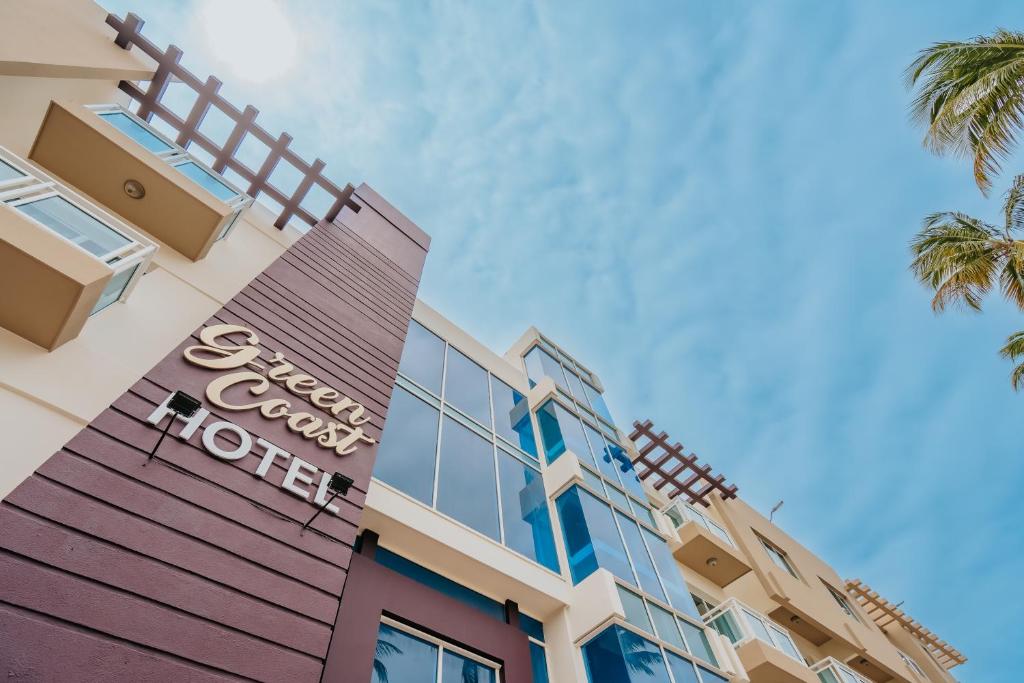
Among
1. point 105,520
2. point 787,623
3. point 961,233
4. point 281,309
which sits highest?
point 961,233

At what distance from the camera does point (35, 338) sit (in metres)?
5.35

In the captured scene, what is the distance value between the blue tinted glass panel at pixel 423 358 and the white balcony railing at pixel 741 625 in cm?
935

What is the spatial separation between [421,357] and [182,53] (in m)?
8.47

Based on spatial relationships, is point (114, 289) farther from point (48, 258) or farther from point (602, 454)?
point (602, 454)

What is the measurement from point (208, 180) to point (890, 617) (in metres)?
36.3

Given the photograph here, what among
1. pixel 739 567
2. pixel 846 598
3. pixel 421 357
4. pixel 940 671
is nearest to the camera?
pixel 421 357

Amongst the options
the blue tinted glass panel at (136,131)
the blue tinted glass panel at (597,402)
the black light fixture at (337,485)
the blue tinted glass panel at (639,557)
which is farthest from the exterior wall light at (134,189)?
the blue tinted glass panel at (597,402)

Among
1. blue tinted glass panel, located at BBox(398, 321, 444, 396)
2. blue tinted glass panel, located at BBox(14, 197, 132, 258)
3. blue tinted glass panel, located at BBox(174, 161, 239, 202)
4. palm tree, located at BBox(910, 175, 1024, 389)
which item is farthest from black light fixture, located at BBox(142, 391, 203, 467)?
palm tree, located at BBox(910, 175, 1024, 389)

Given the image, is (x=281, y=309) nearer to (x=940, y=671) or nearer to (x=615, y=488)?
(x=615, y=488)

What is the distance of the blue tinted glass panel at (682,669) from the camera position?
931cm

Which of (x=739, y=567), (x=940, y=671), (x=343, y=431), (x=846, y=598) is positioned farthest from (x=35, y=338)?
(x=940, y=671)

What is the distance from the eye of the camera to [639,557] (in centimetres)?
1173

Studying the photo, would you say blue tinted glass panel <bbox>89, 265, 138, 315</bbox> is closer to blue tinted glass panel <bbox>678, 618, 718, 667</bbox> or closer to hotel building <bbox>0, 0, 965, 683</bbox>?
hotel building <bbox>0, 0, 965, 683</bbox>

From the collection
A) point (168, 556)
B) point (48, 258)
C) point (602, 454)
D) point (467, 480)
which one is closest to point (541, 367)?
point (602, 454)
